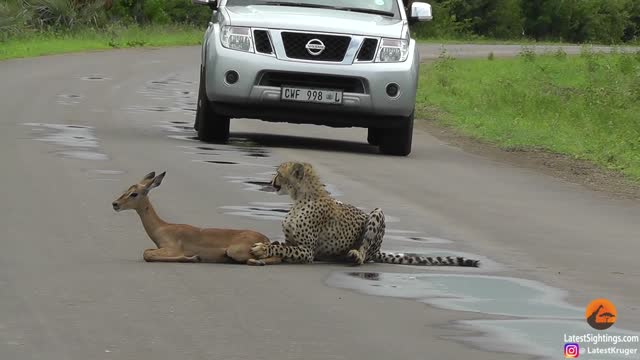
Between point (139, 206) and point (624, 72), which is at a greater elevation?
point (139, 206)

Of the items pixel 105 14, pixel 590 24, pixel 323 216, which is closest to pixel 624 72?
pixel 105 14

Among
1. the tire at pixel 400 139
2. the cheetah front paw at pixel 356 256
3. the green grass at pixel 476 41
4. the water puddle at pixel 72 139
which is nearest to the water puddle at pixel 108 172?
the water puddle at pixel 72 139

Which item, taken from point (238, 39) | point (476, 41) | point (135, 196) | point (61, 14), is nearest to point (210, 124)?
point (238, 39)

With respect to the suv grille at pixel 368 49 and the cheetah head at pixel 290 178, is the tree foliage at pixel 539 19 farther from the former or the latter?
the cheetah head at pixel 290 178

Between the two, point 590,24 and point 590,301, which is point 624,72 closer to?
point 590,301

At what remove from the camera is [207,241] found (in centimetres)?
1009

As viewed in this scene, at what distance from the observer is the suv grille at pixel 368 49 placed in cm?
1809

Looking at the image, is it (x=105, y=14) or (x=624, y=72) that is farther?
(x=105, y=14)

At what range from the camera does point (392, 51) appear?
60.0 ft

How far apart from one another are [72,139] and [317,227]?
26.8ft

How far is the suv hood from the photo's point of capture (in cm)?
1803

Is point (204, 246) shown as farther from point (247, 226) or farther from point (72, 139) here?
point (72, 139)

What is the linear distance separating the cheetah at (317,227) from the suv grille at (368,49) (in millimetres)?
7697

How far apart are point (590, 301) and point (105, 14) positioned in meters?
48.3
